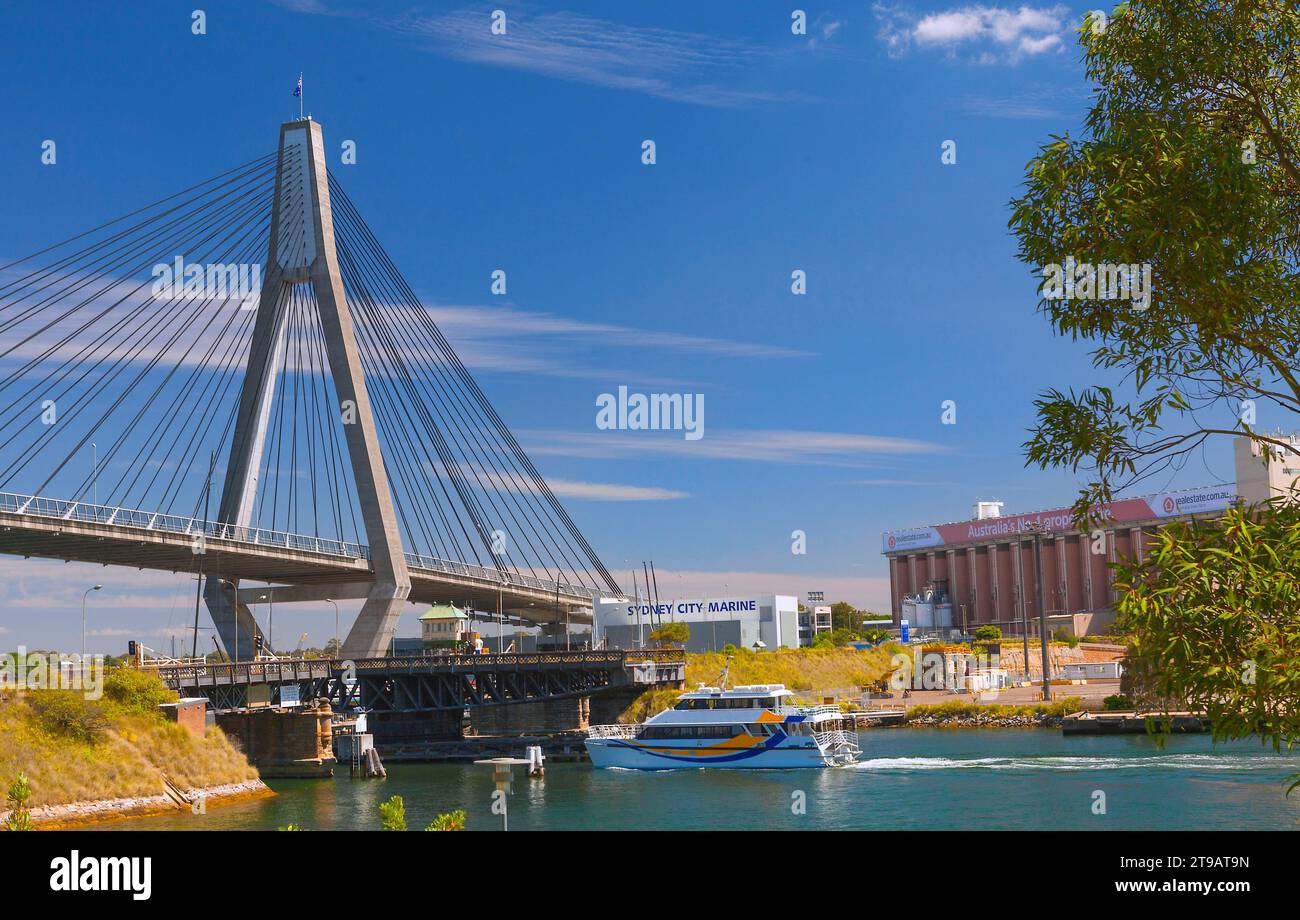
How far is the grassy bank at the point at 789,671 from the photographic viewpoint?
84750 mm

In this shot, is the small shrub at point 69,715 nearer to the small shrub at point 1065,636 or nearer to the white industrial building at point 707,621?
the white industrial building at point 707,621

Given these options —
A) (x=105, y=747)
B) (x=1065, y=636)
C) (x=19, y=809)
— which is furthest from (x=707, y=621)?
(x=19, y=809)

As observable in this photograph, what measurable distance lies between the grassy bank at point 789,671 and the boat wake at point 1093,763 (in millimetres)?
25034

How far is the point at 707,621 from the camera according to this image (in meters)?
126

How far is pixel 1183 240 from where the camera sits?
12.0 meters

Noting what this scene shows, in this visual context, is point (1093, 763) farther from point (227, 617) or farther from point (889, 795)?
point (227, 617)

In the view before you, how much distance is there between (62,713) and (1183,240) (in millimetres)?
51168

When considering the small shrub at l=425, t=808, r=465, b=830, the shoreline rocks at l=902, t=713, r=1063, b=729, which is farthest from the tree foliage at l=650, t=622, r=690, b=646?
the small shrub at l=425, t=808, r=465, b=830

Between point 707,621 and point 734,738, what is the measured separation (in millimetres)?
61050

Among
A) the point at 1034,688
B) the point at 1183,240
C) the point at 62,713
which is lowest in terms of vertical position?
the point at 1034,688

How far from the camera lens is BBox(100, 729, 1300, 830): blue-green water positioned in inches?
1667

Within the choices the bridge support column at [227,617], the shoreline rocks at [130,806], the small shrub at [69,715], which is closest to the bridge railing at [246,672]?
the bridge support column at [227,617]
